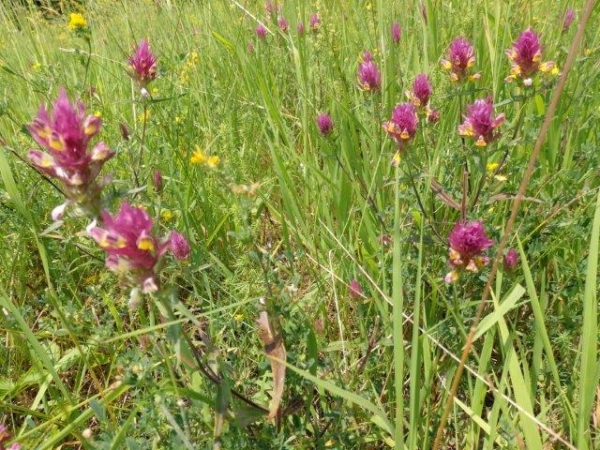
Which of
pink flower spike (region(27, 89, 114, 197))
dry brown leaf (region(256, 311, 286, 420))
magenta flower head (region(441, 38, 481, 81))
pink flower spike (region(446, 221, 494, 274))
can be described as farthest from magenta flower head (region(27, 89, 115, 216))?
magenta flower head (region(441, 38, 481, 81))

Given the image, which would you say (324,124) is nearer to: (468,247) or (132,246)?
(468,247)

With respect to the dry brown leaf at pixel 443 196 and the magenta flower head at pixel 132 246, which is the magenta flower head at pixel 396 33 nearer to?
the dry brown leaf at pixel 443 196

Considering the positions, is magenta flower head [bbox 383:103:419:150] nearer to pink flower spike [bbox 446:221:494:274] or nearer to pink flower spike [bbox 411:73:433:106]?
pink flower spike [bbox 411:73:433:106]

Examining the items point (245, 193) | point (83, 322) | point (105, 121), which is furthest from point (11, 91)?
point (245, 193)

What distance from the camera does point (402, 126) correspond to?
1.37 m

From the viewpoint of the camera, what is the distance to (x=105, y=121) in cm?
216

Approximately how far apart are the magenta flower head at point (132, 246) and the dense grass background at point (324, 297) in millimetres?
54

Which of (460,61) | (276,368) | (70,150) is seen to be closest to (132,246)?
(70,150)

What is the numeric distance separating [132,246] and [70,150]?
178mm

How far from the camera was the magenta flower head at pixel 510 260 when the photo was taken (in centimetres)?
124

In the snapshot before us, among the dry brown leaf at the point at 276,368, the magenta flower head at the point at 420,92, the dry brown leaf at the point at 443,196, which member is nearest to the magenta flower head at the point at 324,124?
the magenta flower head at the point at 420,92

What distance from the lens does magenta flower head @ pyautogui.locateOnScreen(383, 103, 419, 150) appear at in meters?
1.36

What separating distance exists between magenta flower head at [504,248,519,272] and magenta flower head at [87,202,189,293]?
82cm

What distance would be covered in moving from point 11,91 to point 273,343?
2.58m
